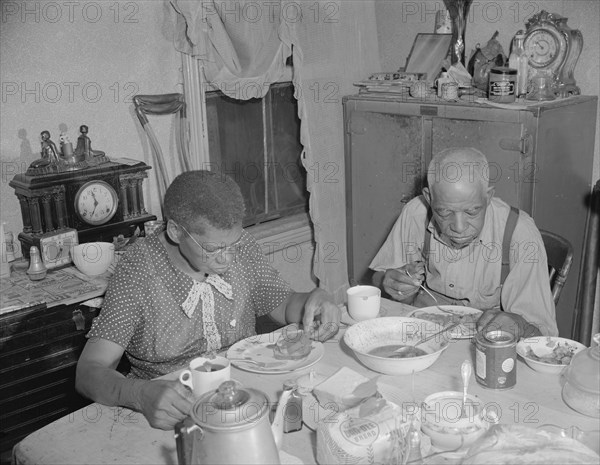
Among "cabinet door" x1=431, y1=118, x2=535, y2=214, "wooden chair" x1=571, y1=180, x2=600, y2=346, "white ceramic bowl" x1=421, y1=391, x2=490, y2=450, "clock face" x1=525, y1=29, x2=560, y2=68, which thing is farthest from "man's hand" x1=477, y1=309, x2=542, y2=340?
"clock face" x1=525, y1=29, x2=560, y2=68

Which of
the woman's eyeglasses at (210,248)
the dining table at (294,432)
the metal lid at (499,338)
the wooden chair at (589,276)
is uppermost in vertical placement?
the woman's eyeglasses at (210,248)

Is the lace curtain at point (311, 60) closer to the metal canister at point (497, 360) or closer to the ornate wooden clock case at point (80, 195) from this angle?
the ornate wooden clock case at point (80, 195)

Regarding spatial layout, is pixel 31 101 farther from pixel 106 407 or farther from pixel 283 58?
pixel 106 407

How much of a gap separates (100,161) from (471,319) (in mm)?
2008

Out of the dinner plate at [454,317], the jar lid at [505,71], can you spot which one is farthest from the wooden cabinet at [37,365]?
the jar lid at [505,71]

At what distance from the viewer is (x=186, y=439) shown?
58.6 inches

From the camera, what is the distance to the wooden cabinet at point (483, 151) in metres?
3.74

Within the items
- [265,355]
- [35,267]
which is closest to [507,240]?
[265,355]

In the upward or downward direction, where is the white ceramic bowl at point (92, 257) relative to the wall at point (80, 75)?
downward

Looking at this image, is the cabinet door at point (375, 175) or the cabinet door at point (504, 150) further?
A: the cabinet door at point (375, 175)

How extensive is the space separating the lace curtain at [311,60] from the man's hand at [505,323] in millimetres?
2258

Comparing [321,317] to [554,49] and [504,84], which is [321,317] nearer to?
[504,84]

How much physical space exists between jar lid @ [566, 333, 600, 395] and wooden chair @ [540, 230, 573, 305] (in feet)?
3.23

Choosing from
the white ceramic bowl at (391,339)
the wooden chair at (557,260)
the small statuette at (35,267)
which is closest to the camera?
the white ceramic bowl at (391,339)
